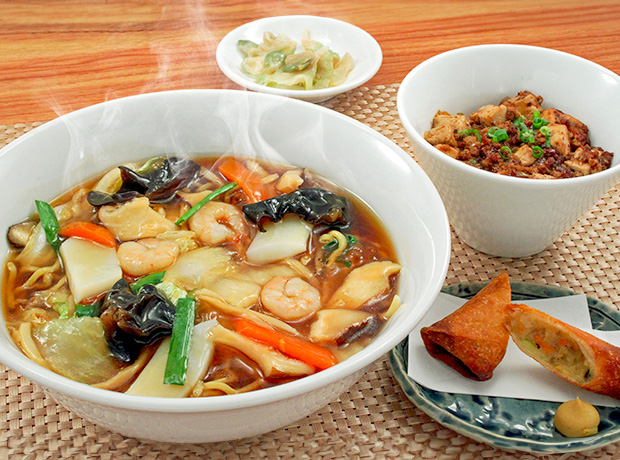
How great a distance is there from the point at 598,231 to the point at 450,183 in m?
0.71

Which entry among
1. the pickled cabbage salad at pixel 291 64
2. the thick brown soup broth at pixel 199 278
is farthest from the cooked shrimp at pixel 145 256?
the pickled cabbage salad at pixel 291 64

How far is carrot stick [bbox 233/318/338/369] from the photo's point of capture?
5.06 feet

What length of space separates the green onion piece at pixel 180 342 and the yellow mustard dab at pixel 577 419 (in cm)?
97

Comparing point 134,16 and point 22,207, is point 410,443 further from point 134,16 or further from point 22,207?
point 134,16

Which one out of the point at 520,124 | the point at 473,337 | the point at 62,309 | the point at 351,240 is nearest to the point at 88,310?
the point at 62,309

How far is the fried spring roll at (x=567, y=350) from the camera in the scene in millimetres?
1630

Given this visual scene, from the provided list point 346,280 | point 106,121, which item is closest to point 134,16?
point 106,121

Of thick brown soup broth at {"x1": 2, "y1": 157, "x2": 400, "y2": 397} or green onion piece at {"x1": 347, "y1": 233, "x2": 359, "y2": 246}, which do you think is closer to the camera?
thick brown soup broth at {"x1": 2, "y1": 157, "x2": 400, "y2": 397}

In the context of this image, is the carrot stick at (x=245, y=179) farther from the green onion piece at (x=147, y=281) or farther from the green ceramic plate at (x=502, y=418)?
the green ceramic plate at (x=502, y=418)

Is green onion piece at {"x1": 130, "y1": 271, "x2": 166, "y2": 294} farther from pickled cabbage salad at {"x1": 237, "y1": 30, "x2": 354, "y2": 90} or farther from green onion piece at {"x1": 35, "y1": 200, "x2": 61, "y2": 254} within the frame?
pickled cabbage salad at {"x1": 237, "y1": 30, "x2": 354, "y2": 90}

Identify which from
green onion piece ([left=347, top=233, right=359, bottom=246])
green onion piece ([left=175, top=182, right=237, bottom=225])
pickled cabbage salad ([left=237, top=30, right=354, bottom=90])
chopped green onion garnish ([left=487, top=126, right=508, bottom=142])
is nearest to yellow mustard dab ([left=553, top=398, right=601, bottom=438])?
green onion piece ([left=347, top=233, right=359, bottom=246])

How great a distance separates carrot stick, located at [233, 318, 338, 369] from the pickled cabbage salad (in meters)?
1.76

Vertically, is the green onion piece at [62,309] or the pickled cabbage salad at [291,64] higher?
the green onion piece at [62,309]

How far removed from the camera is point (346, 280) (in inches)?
70.9
